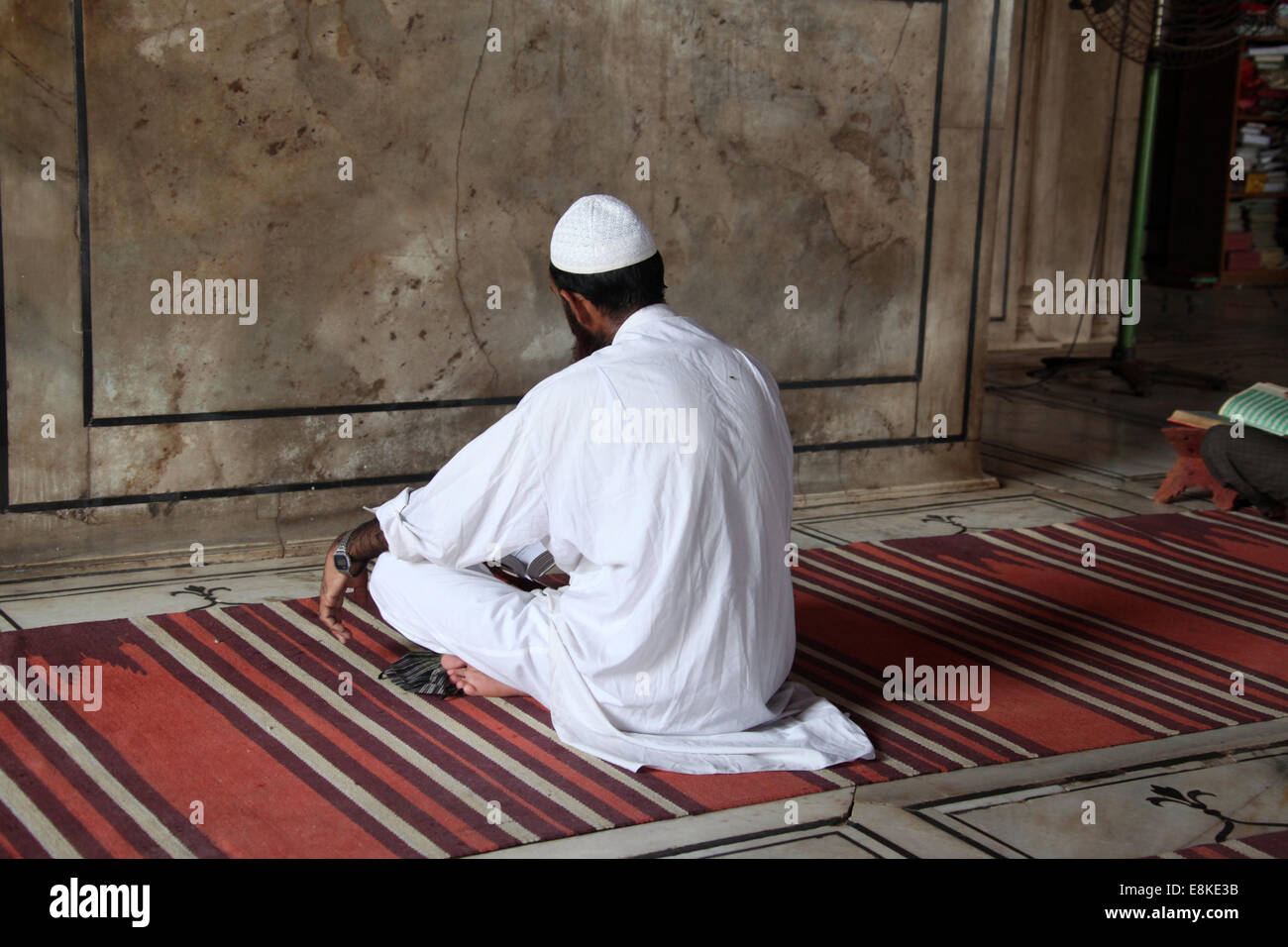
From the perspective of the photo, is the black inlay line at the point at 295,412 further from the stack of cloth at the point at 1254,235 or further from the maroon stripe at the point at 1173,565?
the stack of cloth at the point at 1254,235

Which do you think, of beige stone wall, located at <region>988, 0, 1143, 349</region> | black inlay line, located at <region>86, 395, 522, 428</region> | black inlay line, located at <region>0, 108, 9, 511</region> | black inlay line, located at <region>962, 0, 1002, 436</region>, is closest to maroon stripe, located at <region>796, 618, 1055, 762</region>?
black inlay line, located at <region>86, 395, 522, 428</region>

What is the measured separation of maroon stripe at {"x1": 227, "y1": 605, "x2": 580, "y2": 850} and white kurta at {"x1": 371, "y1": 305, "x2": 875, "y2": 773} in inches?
7.8

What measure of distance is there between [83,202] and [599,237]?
163 cm

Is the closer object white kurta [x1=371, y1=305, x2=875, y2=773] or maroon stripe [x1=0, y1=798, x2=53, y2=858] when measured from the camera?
maroon stripe [x1=0, y1=798, x2=53, y2=858]

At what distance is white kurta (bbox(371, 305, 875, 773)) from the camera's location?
96.9 inches

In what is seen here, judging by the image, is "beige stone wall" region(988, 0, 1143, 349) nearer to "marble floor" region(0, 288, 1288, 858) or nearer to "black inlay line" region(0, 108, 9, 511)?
"marble floor" region(0, 288, 1288, 858)

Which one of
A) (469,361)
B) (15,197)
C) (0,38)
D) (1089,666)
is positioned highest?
(0,38)

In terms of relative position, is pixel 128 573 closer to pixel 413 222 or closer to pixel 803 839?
pixel 413 222

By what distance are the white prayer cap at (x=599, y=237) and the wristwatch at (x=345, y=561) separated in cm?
71

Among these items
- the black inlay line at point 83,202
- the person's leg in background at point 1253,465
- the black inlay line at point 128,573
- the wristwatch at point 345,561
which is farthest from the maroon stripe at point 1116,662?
the black inlay line at point 83,202

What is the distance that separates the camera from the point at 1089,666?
3186 millimetres

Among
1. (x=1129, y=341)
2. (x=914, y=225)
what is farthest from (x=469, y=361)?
(x=1129, y=341)

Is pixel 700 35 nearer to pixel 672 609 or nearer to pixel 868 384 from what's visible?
pixel 868 384

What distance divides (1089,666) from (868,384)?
162 cm
